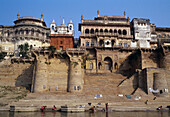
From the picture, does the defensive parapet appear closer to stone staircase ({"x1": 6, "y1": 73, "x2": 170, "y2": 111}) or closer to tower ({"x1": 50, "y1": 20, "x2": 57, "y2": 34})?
stone staircase ({"x1": 6, "y1": 73, "x2": 170, "y2": 111})

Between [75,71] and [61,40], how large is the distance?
10603 millimetres

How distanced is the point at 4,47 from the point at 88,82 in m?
30.4

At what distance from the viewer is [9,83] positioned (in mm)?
37156

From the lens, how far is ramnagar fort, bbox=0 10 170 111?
28.2 m

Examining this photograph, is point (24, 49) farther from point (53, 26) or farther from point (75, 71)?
point (75, 71)

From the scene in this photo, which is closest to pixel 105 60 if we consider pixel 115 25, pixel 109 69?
pixel 109 69

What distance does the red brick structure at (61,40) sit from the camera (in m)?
40.2

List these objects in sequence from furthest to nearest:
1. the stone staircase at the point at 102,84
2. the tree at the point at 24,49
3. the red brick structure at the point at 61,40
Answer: the tree at the point at 24,49, the red brick structure at the point at 61,40, the stone staircase at the point at 102,84

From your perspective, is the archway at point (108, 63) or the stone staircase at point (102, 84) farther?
the archway at point (108, 63)

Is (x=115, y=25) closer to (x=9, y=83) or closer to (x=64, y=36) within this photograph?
(x=64, y=36)

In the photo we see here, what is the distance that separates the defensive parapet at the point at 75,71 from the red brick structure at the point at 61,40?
691 cm

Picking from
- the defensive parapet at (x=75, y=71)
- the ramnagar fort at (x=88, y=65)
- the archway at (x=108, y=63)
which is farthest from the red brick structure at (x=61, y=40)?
the archway at (x=108, y=63)

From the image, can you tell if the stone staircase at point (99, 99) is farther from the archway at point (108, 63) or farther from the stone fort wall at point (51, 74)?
the archway at point (108, 63)

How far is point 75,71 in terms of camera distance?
32.1 meters
